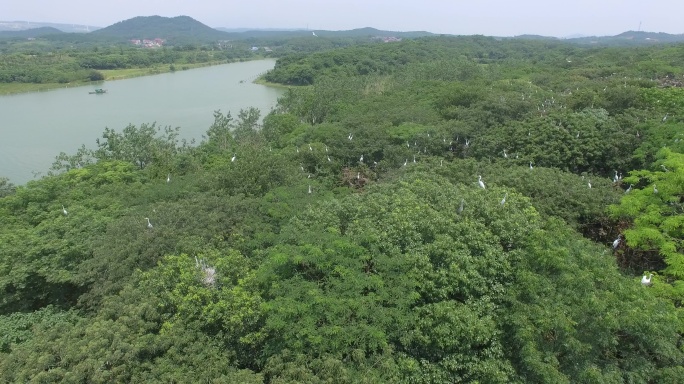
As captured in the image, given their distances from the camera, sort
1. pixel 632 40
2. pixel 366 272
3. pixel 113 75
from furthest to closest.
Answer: pixel 632 40
pixel 113 75
pixel 366 272

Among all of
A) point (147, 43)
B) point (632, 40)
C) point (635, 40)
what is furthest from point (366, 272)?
point (635, 40)

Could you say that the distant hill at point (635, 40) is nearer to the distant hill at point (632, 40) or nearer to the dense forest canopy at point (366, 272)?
the distant hill at point (632, 40)

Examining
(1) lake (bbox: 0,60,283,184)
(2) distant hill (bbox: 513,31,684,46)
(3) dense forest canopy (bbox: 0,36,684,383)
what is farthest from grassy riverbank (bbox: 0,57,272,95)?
(2) distant hill (bbox: 513,31,684,46)

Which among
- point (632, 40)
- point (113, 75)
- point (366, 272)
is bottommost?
point (366, 272)

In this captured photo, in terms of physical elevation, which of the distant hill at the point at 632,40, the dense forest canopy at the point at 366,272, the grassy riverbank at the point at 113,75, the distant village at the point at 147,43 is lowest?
the dense forest canopy at the point at 366,272

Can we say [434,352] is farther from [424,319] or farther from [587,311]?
[587,311]

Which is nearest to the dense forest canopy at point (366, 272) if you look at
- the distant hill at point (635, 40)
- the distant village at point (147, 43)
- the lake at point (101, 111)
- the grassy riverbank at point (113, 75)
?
the lake at point (101, 111)

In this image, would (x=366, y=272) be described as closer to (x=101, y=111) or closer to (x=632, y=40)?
(x=101, y=111)
